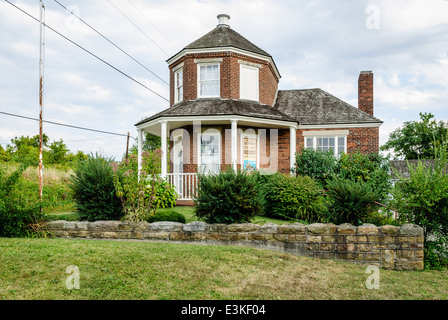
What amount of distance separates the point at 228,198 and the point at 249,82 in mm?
10014

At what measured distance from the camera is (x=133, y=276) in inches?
213

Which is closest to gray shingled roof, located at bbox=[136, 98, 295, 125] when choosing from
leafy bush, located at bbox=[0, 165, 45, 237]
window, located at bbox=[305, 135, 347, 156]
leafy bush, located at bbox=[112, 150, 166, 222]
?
window, located at bbox=[305, 135, 347, 156]

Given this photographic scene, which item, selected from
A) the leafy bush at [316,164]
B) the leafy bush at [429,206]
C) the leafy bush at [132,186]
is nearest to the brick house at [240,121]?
the leafy bush at [316,164]

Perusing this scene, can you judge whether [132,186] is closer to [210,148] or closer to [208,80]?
[210,148]

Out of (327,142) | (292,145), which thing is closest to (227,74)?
(292,145)

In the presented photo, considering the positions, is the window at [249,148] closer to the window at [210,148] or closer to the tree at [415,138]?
the window at [210,148]

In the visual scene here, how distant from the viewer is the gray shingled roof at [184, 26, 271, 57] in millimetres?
16566

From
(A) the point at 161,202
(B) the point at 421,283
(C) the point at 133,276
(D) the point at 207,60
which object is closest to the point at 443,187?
(B) the point at 421,283

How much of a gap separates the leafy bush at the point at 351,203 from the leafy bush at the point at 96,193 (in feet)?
18.0

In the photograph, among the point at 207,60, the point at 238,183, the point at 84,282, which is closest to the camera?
the point at 84,282

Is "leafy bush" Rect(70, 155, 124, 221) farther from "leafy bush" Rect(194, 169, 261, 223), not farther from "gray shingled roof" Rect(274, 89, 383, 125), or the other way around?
"gray shingled roof" Rect(274, 89, 383, 125)

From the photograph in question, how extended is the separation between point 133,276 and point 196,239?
2.77 metres

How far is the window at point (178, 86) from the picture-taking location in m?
17.5
